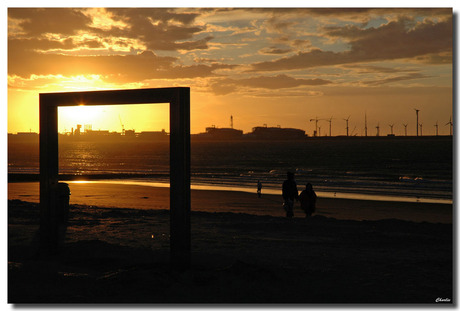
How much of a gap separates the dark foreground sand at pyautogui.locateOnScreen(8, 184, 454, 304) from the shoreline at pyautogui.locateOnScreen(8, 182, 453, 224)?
314cm

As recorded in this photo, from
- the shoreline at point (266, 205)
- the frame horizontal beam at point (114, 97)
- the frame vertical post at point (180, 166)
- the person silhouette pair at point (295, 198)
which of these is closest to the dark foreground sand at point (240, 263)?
the person silhouette pair at point (295, 198)

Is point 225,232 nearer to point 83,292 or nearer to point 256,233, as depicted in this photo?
point 256,233

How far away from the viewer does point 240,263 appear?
313 inches

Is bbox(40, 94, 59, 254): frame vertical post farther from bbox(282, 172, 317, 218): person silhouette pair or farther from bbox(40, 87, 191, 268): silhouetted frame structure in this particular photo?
bbox(282, 172, 317, 218): person silhouette pair

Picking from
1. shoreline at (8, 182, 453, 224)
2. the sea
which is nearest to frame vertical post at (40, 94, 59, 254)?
shoreline at (8, 182, 453, 224)

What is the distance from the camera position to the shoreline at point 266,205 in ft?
57.0

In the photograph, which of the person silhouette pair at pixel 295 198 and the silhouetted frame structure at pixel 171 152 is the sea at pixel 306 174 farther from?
the silhouetted frame structure at pixel 171 152

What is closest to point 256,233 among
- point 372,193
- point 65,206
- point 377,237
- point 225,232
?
point 225,232

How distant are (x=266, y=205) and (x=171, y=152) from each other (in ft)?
43.0

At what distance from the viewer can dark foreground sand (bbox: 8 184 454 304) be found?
6926 mm

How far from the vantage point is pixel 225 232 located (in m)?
12.2

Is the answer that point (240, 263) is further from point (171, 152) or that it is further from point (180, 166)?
point (171, 152)

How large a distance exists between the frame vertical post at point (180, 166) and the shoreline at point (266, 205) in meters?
9.05

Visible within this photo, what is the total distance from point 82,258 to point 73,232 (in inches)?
123
